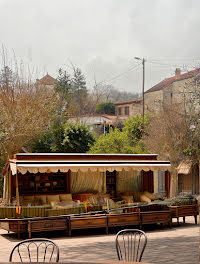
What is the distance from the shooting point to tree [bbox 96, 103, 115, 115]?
55.0 metres

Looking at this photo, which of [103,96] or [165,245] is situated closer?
[165,245]

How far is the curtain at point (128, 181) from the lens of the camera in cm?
1780

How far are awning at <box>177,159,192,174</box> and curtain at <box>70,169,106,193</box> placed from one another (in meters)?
11.2

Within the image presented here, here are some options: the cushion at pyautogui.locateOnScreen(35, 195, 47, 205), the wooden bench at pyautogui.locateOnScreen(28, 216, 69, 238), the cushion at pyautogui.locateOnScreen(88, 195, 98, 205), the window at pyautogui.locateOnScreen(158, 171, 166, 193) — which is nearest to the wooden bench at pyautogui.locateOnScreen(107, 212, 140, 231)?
the cushion at pyautogui.locateOnScreen(88, 195, 98, 205)

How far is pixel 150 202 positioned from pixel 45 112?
11337mm

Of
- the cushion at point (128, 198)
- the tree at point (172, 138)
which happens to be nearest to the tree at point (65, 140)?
the tree at point (172, 138)

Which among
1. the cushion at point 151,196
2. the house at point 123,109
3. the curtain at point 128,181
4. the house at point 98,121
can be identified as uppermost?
the house at point 123,109

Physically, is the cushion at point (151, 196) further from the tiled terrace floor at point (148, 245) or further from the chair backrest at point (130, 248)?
the chair backrest at point (130, 248)

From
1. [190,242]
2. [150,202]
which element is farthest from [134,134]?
[190,242]

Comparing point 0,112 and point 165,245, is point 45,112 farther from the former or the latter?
point 165,245

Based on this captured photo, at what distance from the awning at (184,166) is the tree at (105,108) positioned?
1072 inches

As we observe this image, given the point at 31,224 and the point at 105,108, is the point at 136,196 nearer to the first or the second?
the point at 31,224

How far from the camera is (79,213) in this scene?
14.6 m

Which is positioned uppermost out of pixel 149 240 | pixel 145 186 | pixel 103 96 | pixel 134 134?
pixel 103 96
